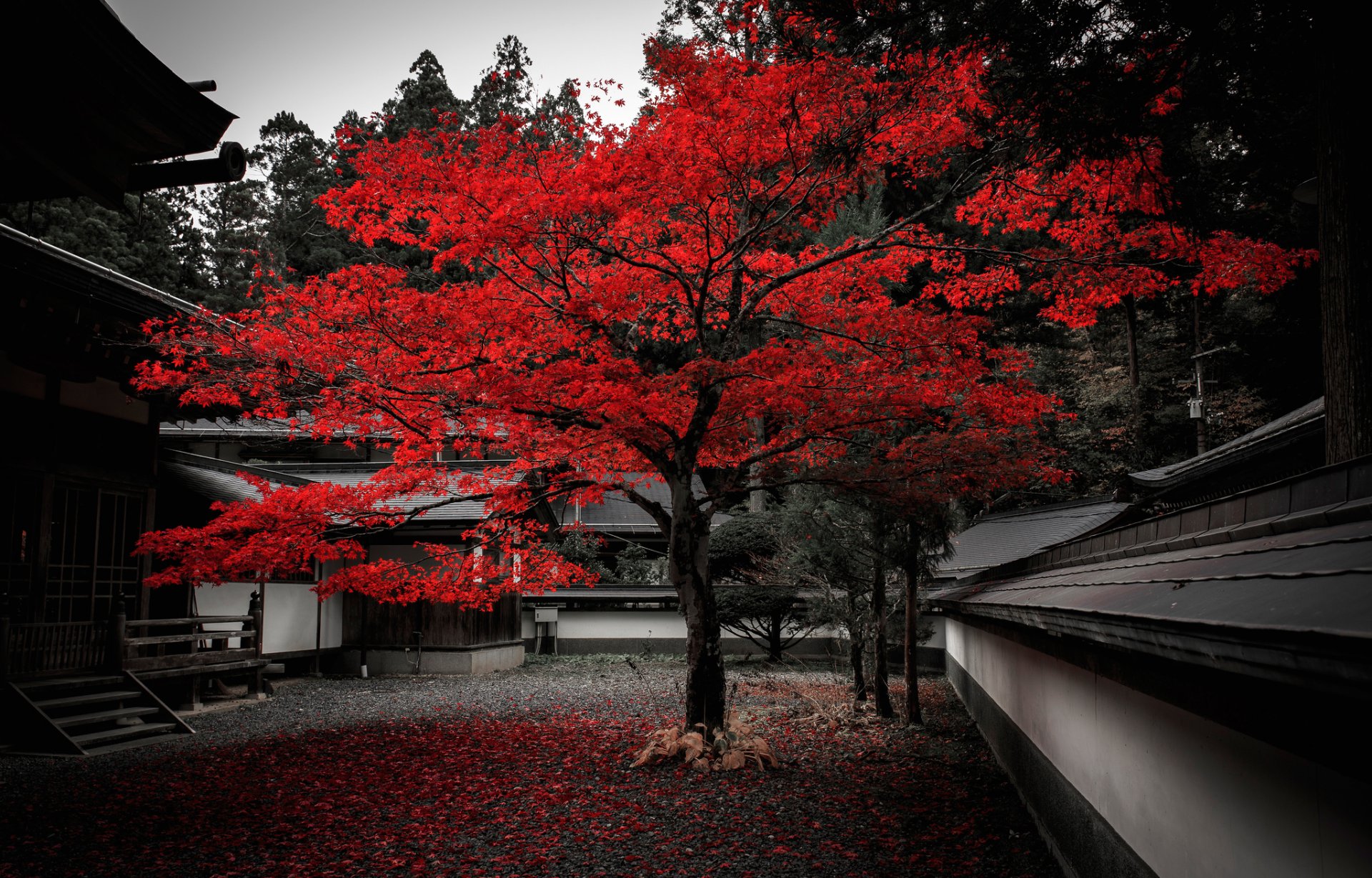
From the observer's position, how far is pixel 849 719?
1198 centimetres

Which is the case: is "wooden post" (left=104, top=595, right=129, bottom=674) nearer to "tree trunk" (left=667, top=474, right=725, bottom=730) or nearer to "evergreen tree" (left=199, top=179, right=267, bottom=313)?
"tree trunk" (left=667, top=474, right=725, bottom=730)

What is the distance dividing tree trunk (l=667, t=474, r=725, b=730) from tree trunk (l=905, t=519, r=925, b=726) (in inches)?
129

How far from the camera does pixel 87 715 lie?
32.8ft

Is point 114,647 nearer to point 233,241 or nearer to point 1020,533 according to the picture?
point 1020,533

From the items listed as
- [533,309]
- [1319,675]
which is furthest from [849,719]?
[1319,675]

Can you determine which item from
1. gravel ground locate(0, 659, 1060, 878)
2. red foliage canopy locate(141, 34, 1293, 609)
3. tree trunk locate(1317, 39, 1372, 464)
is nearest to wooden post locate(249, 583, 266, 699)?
gravel ground locate(0, 659, 1060, 878)

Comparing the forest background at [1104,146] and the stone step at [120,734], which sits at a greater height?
the forest background at [1104,146]

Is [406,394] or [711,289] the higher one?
[711,289]

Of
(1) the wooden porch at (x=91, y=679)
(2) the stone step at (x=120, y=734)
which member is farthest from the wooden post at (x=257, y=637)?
(2) the stone step at (x=120, y=734)

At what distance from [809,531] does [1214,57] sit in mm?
9011

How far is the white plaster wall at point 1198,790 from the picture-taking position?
88.9 inches

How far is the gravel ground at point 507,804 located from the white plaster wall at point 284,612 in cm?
261

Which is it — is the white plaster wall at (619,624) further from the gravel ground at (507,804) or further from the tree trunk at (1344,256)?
the tree trunk at (1344,256)

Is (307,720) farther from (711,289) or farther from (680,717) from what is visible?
(711,289)
